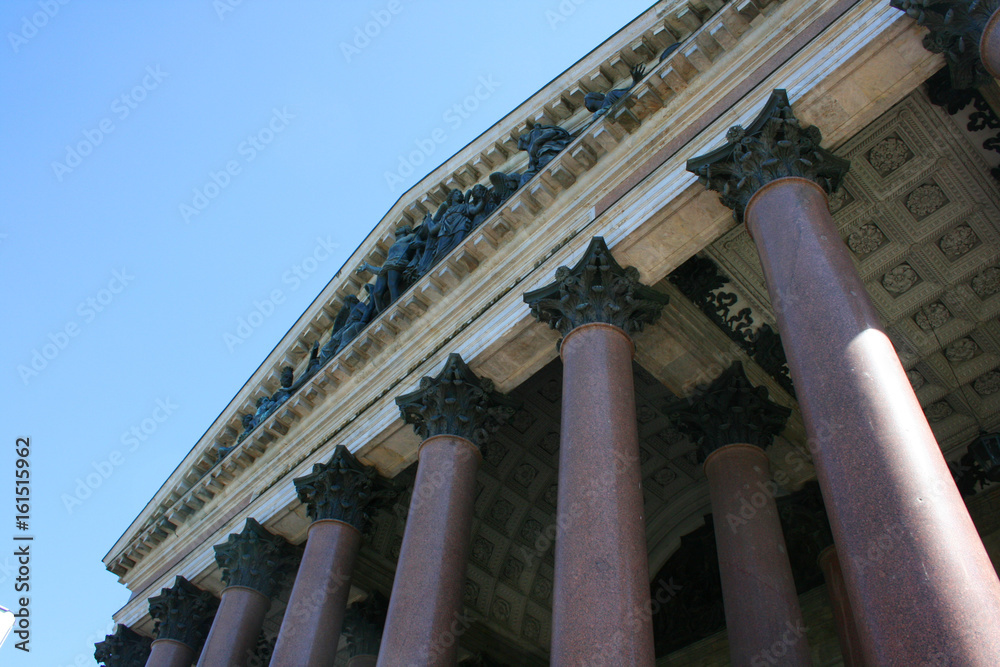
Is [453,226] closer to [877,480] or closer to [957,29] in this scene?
[957,29]

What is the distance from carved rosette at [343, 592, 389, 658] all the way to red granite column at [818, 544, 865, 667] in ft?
25.0

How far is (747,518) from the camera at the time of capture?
29.3ft

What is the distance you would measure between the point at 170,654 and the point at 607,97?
38.3 feet

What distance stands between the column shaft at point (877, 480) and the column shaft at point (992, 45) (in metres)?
1.71

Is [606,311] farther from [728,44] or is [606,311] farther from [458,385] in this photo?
[728,44]

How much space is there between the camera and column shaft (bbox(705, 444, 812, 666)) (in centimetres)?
776

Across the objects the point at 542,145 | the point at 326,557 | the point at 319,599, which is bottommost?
the point at 319,599

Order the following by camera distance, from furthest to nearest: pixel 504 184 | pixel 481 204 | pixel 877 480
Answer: pixel 481 204, pixel 504 184, pixel 877 480

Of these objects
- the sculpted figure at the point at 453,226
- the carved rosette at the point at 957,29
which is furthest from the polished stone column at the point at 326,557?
the carved rosette at the point at 957,29

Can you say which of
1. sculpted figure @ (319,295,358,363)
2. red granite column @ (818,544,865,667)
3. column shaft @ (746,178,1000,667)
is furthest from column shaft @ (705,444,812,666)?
sculpted figure @ (319,295,358,363)

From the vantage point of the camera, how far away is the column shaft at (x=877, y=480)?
168 inches

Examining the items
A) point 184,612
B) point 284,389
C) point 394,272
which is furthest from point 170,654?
point 394,272

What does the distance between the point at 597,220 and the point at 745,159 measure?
2413 mm

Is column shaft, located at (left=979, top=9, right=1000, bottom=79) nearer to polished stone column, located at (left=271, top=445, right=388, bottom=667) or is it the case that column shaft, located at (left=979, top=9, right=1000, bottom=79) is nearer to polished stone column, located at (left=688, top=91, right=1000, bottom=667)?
polished stone column, located at (left=688, top=91, right=1000, bottom=667)
